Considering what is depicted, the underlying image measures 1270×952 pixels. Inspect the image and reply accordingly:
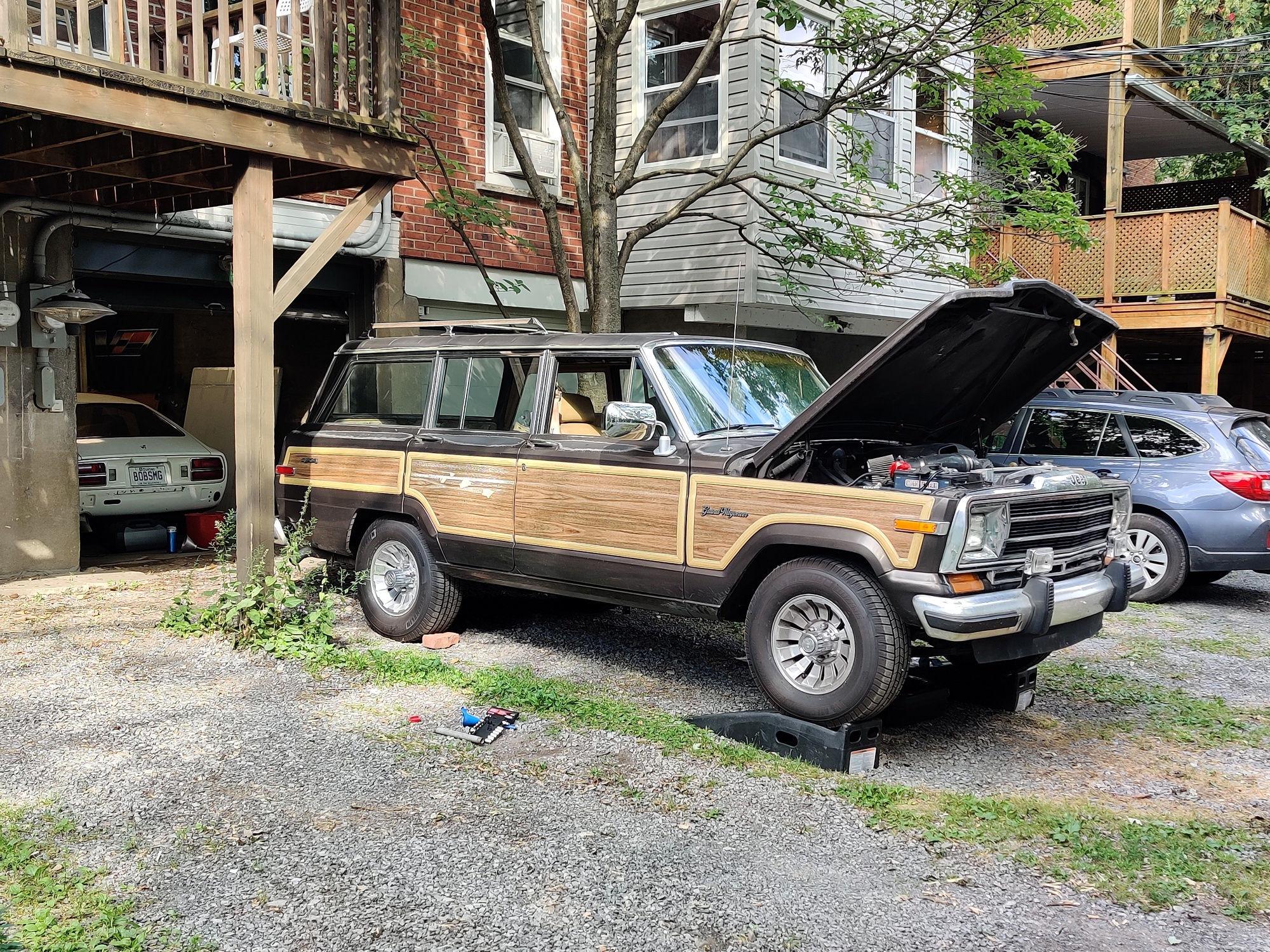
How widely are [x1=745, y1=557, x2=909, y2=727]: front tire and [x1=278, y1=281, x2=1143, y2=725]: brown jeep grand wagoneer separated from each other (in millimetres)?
12

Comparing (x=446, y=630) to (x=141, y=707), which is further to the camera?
(x=446, y=630)

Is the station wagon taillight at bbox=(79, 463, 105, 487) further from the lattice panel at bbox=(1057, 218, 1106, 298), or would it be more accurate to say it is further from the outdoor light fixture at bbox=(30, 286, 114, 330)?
the lattice panel at bbox=(1057, 218, 1106, 298)

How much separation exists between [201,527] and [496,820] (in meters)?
7.76

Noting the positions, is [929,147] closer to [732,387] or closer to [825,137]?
[825,137]

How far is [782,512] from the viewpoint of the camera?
210 inches

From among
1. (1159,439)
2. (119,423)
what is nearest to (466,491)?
(119,423)

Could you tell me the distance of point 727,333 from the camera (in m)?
14.4

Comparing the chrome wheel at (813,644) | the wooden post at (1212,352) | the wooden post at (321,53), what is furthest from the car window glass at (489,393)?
the wooden post at (1212,352)

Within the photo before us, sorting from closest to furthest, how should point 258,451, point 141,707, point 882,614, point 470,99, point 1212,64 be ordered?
point 882,614 → point 141,707 → point 258,451 → point 470,99 → point 1212,64

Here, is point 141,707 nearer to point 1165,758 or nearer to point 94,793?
point 94,793

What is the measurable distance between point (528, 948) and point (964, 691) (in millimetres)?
3501

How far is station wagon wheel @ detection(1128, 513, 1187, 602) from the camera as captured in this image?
9.18m

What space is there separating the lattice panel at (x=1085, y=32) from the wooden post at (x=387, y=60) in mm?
11340

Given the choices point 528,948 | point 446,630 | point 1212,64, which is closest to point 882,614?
point 528,948
